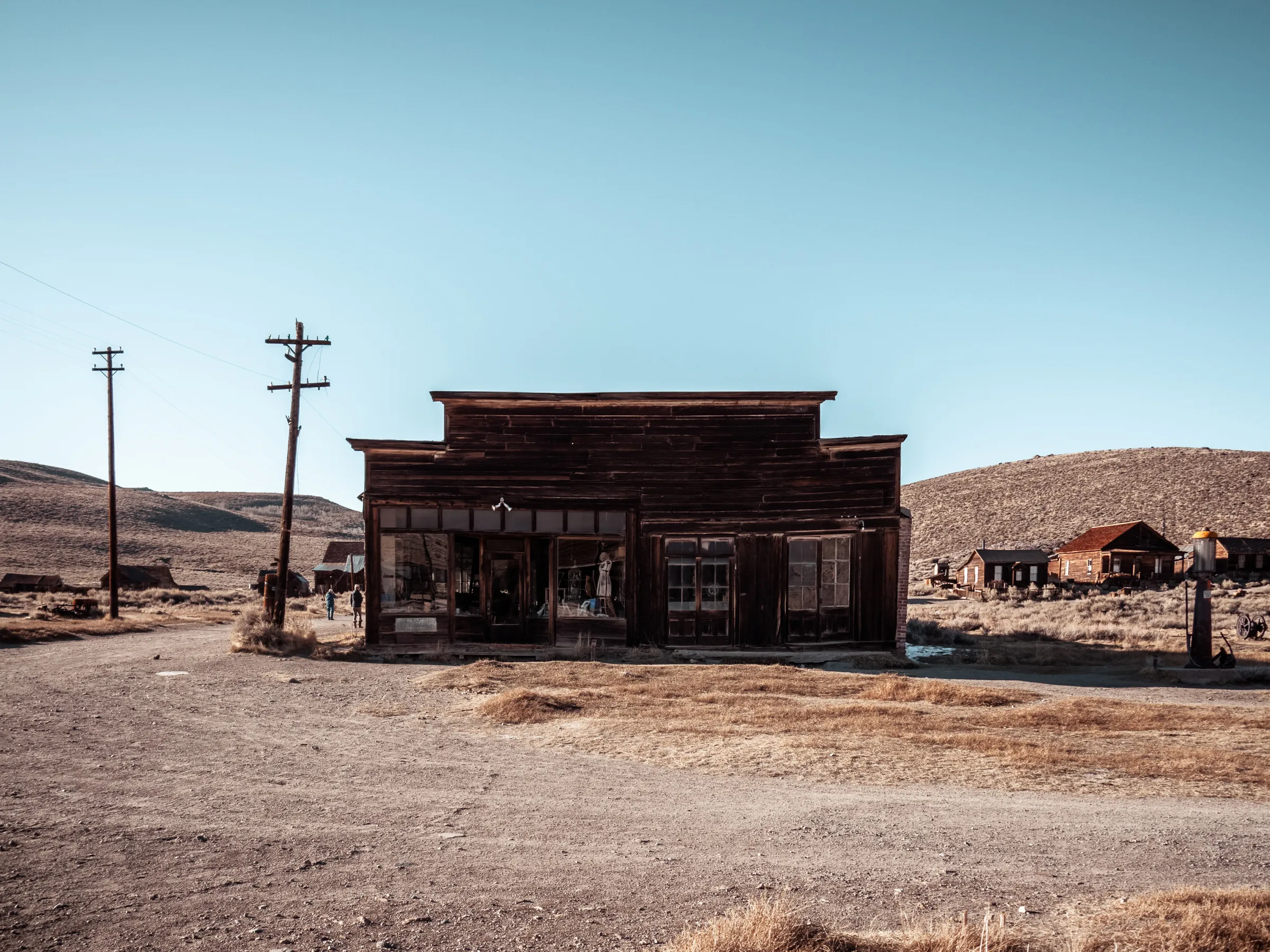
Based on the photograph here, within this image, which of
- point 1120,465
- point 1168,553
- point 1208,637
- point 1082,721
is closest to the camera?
point 1082,721

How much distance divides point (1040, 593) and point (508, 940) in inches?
1801

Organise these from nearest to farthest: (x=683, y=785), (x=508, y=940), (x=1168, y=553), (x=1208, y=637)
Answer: (x=508, y=940) < (x=683, y=785) < (x=1208, y=637) < (x=1168, y=553)

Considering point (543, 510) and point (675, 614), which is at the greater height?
point (543, 510)

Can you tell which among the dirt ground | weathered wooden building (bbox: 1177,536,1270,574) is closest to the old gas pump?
the dirt ground

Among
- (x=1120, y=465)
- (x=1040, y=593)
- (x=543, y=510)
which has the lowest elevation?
(x=1040, y=593)

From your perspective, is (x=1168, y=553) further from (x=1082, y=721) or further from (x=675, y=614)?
(x=1082, y=721)

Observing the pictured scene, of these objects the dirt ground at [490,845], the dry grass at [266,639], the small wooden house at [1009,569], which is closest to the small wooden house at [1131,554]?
the small wooden house at [1009,569]

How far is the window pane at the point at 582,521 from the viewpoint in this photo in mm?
20656

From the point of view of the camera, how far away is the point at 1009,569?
56312 mm

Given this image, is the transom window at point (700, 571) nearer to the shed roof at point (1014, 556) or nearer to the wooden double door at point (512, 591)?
the wooden double door at point (512, 591)

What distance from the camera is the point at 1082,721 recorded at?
37.7 ft

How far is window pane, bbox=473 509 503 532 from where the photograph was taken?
20.6 meters

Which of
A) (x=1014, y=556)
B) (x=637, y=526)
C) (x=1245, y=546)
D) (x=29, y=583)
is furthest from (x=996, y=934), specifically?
(x=1245, y=546)

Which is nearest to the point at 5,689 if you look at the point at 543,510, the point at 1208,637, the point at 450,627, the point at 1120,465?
the point at 450,627
